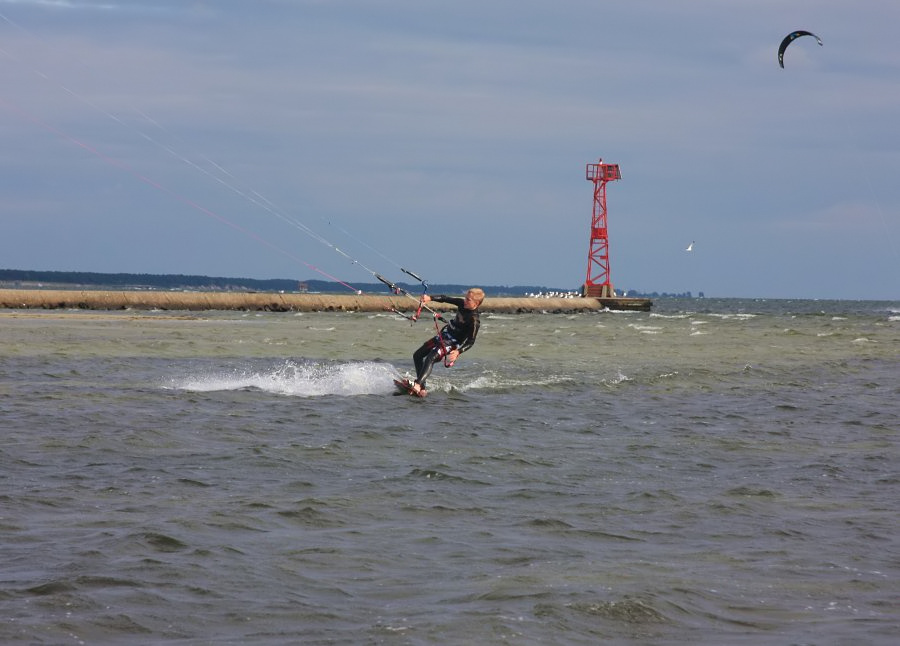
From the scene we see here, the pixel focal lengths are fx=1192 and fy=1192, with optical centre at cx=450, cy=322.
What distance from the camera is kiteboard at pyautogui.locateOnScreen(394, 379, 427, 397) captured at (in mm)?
19562

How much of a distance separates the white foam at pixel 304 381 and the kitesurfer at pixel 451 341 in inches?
40.1

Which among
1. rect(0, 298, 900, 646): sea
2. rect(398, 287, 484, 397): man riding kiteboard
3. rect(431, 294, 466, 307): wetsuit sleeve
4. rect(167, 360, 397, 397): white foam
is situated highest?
rect(431, 294, 466, 307): wetsuit sleeve

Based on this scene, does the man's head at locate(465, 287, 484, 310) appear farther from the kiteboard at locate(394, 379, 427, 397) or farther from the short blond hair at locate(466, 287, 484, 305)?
the kiteboard at locate(394, 379, 427, 397)

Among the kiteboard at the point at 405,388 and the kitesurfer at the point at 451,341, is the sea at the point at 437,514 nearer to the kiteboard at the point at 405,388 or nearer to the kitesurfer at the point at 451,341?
the kiteboard at the point at 405,388

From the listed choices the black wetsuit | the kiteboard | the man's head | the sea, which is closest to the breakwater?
the kiteboard

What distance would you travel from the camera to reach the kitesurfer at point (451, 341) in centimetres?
A: 1955

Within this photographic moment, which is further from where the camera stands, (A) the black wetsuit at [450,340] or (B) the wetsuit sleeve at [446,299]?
(A) the black wetsuit at [450,340]

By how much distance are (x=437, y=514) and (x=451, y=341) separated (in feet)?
33.0

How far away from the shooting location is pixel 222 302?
73.7 meters

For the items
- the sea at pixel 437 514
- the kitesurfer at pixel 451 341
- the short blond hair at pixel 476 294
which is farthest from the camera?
the kitesurfer at pixel 451 341

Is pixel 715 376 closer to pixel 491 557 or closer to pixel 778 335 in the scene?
pixel 491 557

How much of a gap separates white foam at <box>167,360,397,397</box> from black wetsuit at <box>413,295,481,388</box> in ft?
3.38

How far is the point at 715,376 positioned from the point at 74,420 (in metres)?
15.2

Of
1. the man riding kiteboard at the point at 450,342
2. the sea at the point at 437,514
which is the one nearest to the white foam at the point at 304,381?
the sea at the point at 437,514
